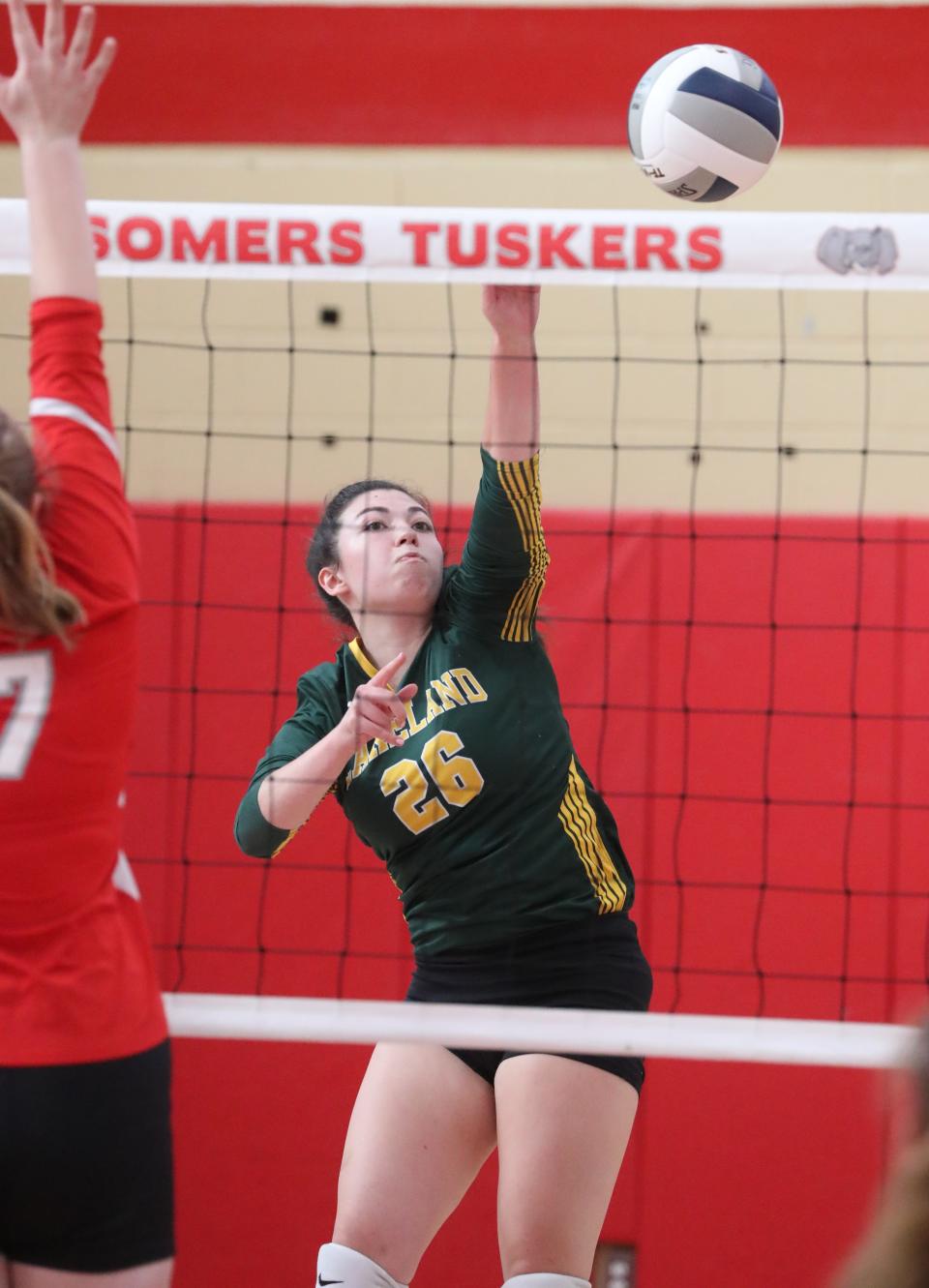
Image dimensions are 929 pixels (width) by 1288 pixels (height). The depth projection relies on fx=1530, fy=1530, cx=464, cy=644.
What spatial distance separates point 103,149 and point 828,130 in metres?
2.17

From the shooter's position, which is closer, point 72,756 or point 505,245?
point 72,756

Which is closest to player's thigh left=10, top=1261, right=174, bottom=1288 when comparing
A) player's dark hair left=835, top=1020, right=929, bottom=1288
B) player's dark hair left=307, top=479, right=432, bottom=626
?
player's dark hair left=835, top=1020, right=929, bottom=1288

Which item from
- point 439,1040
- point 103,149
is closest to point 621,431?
point 103,149

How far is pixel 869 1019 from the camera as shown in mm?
3887

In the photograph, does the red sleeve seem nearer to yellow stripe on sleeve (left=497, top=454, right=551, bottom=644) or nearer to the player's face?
yellow stripe on sleeve (left=497, top=454, right=551, bottom=644)

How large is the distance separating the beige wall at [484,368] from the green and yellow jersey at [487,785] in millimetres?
1907

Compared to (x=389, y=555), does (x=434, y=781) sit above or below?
below

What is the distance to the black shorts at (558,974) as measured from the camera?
2625mm

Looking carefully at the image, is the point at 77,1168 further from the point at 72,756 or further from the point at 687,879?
the point at 687,879

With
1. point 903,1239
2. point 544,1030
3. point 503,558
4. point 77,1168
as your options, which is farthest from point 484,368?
point 903,1239

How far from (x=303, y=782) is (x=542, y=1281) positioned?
889mm

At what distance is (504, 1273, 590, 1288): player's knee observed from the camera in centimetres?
244

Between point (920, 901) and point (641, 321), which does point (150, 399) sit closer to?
point (641, 321)

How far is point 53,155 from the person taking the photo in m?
1.73
